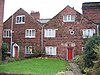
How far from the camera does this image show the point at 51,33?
158 feet

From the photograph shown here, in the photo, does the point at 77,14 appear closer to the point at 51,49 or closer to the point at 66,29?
the point at 66,29

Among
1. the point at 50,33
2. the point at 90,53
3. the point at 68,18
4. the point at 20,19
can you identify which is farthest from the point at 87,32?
the point at 90,53

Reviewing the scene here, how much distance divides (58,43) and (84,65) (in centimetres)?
2001

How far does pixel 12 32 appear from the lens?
5106cm

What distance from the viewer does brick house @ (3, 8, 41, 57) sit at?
161 ft

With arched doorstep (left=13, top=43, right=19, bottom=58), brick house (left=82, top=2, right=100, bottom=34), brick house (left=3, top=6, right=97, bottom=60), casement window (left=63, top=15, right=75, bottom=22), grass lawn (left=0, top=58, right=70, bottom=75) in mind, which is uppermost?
brick house (left=82, top=2, right=100, bottom=34)

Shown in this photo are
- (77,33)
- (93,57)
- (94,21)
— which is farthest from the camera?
(94,21)

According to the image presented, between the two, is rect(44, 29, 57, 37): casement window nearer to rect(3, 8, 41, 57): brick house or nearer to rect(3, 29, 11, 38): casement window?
rect(3, 8, 41, 57): brick house

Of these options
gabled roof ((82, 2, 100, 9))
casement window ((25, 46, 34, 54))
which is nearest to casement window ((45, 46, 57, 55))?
casement window ((25, 46, 34, 54))

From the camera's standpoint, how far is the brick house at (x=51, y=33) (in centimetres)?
4650

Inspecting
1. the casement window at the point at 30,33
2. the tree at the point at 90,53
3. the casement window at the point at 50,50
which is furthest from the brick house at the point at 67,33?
the tree at the point at 90,53

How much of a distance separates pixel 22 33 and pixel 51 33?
643 cm

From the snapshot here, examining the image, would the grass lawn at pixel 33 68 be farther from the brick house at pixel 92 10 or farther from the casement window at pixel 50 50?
the brick house at pixel 92 10

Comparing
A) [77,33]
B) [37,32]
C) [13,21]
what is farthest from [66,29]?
[13,21]
